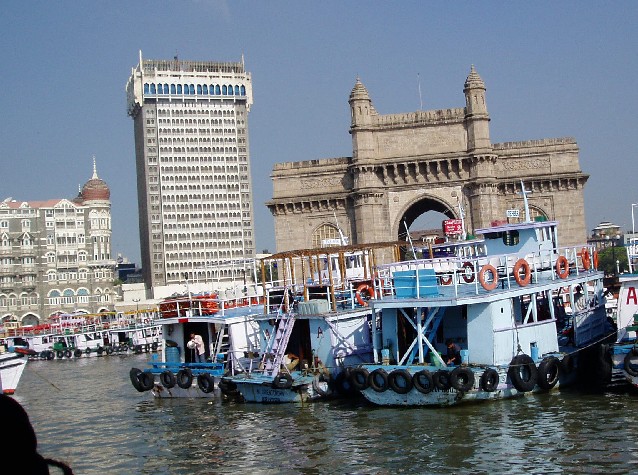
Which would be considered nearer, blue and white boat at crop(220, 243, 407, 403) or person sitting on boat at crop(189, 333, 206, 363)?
blue and white boat at crop(220, 243, 407, 403)

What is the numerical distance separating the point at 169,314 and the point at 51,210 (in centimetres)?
8135

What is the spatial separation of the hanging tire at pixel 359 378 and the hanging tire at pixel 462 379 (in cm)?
221

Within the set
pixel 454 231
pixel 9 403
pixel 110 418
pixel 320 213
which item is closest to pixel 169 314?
pixel 110 418

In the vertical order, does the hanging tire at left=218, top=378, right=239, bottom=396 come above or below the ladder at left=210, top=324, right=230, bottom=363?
below

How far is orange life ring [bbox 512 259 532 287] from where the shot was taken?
68.5 feet

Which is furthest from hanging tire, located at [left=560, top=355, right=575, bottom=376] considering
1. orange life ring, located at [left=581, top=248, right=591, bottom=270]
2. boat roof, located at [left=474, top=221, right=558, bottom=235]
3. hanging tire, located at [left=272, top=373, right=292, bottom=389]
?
hanging tire, located at [left=272, top=373, right=292, bottom=389]

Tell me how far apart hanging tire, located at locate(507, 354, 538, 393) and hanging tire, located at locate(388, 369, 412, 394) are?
2308 millimetres

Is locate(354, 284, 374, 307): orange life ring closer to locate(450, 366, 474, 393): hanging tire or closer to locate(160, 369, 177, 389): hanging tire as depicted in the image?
locate(450, 366, 474, 393): hanging tire

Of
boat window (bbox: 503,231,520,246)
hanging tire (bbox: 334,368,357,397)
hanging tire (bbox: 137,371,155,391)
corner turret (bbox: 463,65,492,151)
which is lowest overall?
hanging tire (bbox: 334,368,357,397)

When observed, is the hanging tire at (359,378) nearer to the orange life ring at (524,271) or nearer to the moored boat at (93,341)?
the orange life ring at (524,271)

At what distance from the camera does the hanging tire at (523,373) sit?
19703mm

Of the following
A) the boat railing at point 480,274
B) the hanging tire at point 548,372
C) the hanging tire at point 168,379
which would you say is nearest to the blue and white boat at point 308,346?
the boat railing at point 480,274

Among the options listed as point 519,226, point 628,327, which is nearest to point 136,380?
point 519,226

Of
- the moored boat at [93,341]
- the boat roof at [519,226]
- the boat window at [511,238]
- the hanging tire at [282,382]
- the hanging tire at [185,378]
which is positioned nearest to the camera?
the hanging tire at [282,382]
